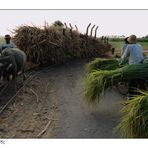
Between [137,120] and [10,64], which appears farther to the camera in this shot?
[10,64]

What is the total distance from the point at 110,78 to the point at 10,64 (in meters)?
5.56

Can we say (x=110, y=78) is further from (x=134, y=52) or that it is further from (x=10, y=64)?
(x=10, y=64)

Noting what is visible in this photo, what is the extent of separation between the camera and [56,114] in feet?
36.8

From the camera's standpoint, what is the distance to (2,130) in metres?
9.73

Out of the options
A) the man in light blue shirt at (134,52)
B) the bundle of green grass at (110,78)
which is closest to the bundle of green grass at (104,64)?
the man in light blue shirt at (134,52)

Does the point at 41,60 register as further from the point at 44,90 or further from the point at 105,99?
the point at 105,99

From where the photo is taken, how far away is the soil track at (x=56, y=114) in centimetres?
941

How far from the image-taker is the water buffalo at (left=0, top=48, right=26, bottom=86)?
14.5m

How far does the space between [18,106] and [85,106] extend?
6.54 feet

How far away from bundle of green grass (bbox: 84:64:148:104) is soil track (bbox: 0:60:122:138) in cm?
68

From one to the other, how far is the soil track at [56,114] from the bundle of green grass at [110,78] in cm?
68

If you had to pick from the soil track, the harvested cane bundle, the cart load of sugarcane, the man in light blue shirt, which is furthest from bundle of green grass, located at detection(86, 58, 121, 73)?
the cart load of sugarcane

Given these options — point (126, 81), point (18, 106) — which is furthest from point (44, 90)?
point (126, 81)

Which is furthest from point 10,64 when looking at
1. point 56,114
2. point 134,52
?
point 134,52
